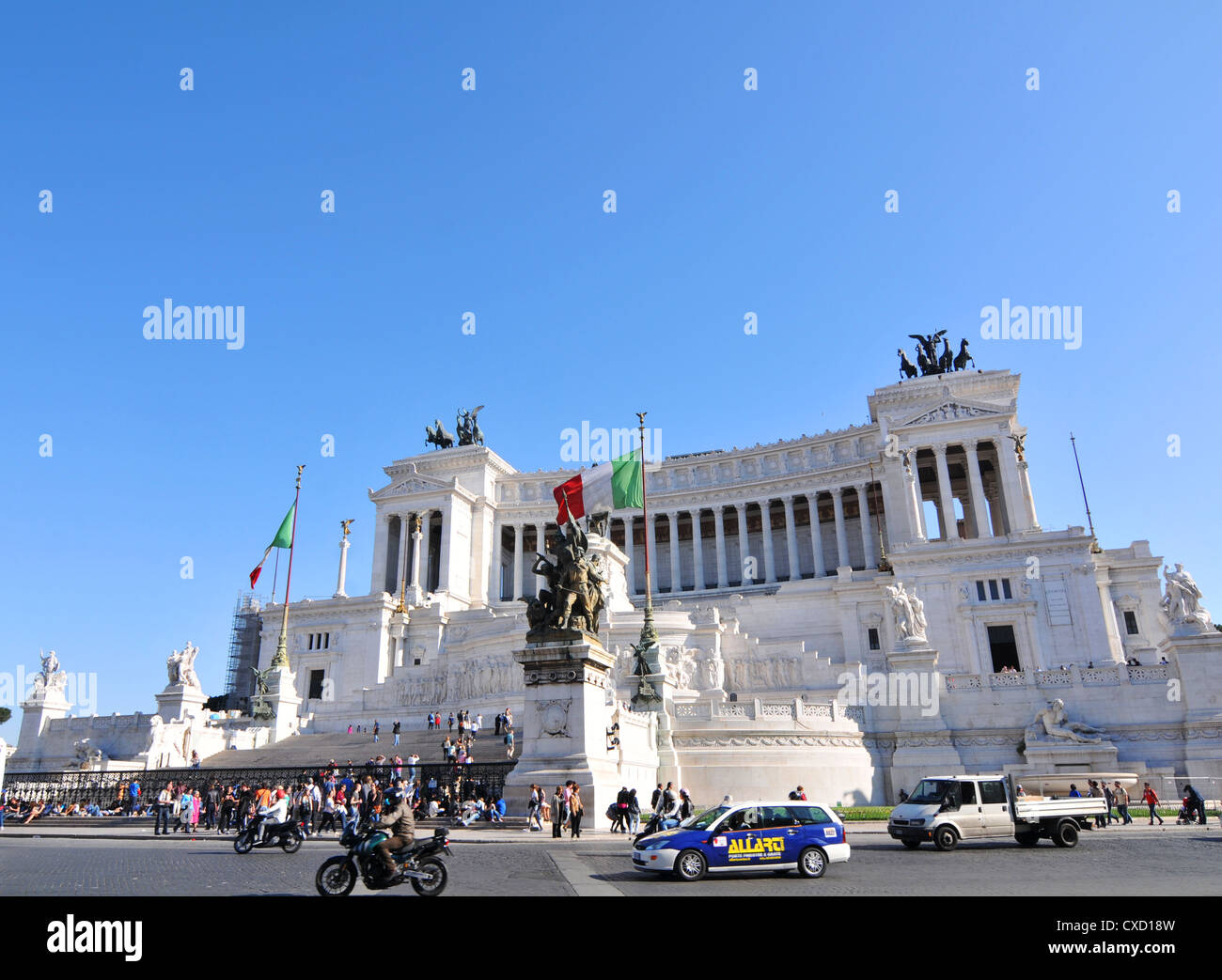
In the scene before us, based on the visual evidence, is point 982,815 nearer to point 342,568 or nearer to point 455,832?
point 455,832

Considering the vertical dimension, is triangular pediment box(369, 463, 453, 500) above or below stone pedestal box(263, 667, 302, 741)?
above

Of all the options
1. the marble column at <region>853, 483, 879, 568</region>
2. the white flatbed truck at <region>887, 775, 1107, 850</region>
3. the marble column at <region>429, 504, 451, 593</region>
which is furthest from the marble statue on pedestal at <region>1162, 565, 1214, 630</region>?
the marble column at <region>429, 504, 451, 593</region>

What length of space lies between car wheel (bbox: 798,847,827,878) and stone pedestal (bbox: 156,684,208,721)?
117ft

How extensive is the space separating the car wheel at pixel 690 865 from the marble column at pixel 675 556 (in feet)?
217

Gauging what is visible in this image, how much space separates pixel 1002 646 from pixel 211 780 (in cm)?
4377

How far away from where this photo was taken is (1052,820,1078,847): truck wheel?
1848 centimetres

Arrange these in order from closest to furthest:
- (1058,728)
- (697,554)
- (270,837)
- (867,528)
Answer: (270,837) < (1058,728) < (867,528) < (697,554)

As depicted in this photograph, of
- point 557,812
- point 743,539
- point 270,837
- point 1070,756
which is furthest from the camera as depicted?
point 743,539

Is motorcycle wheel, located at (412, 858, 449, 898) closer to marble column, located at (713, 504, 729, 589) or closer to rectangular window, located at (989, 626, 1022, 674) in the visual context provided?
rectangular window, located at (989, 626, 1022, 674)

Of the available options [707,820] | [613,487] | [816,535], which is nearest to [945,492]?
[816,535]

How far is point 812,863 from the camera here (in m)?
14.1

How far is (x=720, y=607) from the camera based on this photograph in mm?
60375

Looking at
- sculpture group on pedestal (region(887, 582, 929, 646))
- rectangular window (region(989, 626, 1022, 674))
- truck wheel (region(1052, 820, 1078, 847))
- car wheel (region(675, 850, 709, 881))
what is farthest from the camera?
rectangular window (region(989, 626, 1022, 674))
